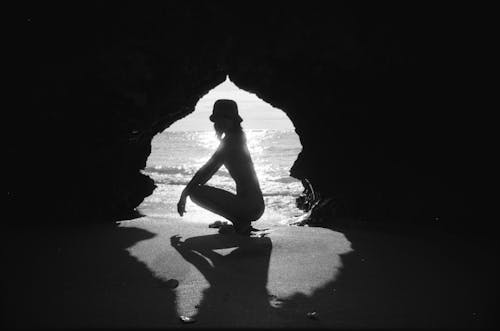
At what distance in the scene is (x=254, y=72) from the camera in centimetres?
672

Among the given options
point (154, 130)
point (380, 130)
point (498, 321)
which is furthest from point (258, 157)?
point (498, 321)

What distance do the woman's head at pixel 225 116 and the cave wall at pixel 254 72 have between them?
1.75 meters

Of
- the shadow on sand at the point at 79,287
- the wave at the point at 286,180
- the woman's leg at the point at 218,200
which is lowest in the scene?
the wave at the point at 286,180

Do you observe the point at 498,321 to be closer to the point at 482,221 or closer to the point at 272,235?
the point at 272,235

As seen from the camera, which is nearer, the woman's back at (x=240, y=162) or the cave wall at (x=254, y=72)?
the woman's back at (x=240, y=162)

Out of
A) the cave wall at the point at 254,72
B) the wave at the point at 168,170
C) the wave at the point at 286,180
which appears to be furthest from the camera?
the wave at the point at 168,170

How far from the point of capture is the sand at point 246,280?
2.67 metres

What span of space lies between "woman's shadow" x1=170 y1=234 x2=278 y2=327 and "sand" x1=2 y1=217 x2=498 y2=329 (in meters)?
0.01

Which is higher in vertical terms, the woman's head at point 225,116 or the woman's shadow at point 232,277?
the woman's head at point 225,116

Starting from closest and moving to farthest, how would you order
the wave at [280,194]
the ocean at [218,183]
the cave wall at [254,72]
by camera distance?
the cave wall at [254,72] < the ocean at [218,183] < the wave at [280,194]

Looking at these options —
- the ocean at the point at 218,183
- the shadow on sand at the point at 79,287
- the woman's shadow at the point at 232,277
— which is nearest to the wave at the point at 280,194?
the ocean at the point at 218,183

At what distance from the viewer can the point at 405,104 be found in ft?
18.8

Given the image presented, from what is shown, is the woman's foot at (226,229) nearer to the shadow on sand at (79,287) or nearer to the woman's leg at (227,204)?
the woman's leg at (227,204)

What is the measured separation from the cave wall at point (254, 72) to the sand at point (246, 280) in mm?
1171
